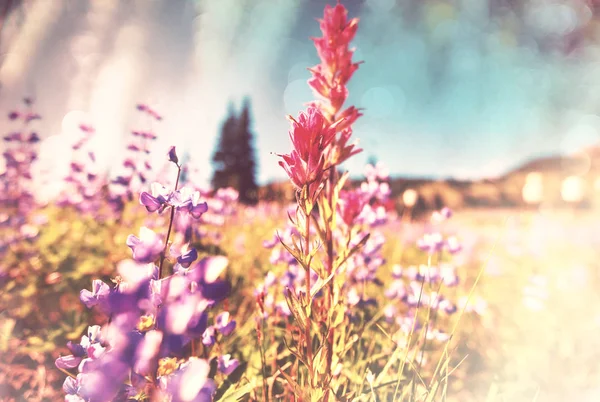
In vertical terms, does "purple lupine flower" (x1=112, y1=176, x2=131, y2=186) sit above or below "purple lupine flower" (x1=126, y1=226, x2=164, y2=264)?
above

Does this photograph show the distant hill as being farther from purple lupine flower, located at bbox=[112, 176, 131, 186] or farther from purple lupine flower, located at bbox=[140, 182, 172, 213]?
purple lupine flower, located at bbox=[140, 182, 172, 213]

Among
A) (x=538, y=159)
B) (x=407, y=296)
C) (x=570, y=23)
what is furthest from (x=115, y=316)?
(x=570, y=23)

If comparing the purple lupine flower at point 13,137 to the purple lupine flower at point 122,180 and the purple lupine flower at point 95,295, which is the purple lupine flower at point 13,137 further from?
the purple lupine flower at point 95,295

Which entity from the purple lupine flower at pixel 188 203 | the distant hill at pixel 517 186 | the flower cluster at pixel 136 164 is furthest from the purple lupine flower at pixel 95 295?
the distant hill at pixel 517 186

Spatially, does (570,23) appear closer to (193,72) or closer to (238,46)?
(238,46)

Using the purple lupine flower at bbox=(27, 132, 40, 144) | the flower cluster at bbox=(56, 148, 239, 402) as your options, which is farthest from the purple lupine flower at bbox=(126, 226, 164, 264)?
the purple lupine flower at bbox=(27, 132, 40, 144)

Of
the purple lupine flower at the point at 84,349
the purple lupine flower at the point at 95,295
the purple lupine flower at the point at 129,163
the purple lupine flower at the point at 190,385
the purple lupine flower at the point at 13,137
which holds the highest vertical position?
the purple lupine flower at the point at 13,137
